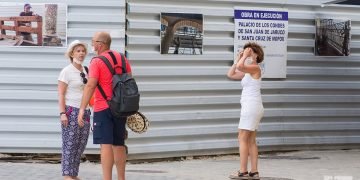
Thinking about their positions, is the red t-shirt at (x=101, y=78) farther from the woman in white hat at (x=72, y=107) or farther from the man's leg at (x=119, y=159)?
the man's leg at (x=119, y=159)

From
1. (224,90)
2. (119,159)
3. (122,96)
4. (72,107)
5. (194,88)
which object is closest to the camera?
(122,96)

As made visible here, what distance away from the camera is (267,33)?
12.4m

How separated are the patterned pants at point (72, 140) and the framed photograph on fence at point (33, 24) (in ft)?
8.75

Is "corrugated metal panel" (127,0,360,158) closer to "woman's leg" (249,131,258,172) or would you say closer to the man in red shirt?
"woman's leg" (249,131,258,172)

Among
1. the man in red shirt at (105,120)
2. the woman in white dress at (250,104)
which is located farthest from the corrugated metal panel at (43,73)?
the man in red shirt at (105,120)

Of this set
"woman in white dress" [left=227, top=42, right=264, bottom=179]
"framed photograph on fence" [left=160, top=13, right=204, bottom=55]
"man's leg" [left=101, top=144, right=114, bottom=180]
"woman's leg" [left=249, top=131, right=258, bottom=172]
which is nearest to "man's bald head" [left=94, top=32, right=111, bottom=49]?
"man's leg" [left=101, top=144, right=114, bottom=180]

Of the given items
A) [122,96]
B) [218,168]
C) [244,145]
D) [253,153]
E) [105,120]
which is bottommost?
[218,168]

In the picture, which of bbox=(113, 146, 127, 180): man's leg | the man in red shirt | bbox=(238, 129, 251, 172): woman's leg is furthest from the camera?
bbox=(238, 129, 251, 172): woman's leg

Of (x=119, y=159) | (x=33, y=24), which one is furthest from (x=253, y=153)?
(x=33, y=24)

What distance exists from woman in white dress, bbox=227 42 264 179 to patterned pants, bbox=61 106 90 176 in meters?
2.01

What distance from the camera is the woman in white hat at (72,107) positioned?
8.56m

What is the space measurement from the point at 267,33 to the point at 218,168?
2.56 meters

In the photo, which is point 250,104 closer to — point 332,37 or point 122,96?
point 122,96

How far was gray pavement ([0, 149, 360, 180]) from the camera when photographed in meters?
9.97
